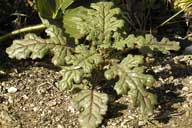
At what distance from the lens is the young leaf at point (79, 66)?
2658 millimetres

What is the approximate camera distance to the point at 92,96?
2.72 metres

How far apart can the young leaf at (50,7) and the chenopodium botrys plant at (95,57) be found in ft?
0.32

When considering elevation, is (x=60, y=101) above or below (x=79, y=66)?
below

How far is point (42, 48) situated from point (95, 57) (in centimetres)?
26

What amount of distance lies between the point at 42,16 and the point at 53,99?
501 millimetres

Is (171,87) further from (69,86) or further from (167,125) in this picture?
(69,86)

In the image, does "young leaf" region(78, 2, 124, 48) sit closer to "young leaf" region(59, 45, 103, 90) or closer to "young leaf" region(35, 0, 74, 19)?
"young leaf" region(59, 45, 103, 90)

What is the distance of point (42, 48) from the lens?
2.75 m

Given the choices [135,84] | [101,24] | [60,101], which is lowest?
[60,101]

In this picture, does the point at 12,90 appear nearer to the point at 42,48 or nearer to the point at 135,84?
the point at 42,48

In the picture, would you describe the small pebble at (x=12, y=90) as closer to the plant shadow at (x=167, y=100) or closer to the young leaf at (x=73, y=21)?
the young leaf at (x=73, y=21)

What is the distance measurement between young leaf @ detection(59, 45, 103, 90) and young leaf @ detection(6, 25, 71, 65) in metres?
0.05

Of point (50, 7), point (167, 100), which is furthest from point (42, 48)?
point (167, 100)

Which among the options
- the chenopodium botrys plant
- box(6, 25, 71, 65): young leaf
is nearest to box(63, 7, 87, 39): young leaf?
the chenopodium botrys plant
